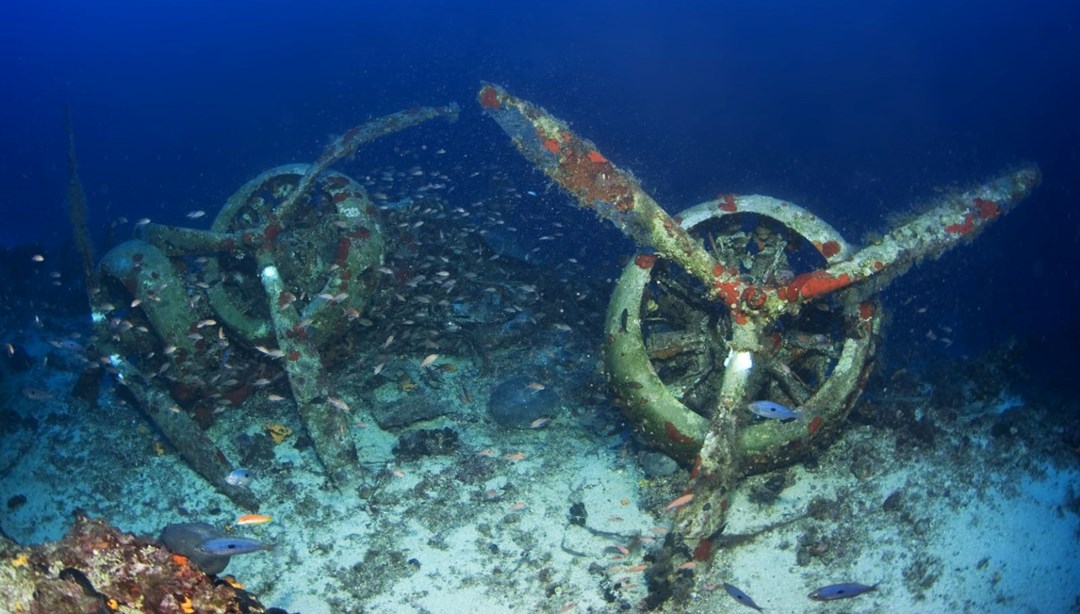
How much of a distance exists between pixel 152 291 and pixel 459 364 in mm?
A: 4535

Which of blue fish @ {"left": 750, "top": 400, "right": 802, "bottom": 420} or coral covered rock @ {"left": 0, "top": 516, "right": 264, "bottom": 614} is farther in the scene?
blue fish @ {"left": 750, "top": 400, "right": 802, "bottom": 420}

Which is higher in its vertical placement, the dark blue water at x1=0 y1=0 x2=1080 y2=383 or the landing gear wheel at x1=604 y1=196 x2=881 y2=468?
the dark blue water at x1=0 y1=0 x2=1080 y2=383

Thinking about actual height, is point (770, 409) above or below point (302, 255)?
below

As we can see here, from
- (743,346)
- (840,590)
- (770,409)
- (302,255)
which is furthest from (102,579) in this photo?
(302,255)

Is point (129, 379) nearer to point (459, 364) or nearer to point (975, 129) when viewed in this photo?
point (459, 364)

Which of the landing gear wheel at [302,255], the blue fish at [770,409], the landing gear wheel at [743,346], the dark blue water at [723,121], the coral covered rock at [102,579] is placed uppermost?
the dark blue water at [723,121]

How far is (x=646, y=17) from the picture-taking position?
72750 millimetres

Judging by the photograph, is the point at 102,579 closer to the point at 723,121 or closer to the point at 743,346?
the point at 743,346

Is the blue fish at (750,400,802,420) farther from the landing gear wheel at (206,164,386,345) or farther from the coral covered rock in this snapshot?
the landing gear wheel at (206,164,386,345)

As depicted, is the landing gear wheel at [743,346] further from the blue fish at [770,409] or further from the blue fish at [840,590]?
the blue fish at [840,590]

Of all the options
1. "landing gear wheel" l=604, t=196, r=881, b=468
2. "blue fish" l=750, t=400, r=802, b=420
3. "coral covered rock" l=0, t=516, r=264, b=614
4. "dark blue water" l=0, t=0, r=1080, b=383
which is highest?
"dark blue water" l=0, t=0, r=1080, b=383

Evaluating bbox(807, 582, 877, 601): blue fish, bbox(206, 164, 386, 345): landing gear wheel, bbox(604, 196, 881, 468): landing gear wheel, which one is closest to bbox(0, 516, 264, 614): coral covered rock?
bbox(807, 582, 877, 601): blue fish

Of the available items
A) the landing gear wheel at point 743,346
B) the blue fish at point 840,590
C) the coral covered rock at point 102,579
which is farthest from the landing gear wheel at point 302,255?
the blue fish at point 840,590

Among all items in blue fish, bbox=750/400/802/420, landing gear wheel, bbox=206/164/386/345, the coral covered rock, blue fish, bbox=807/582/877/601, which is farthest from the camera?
landing gear wheel, bbox=206/164/386/345
